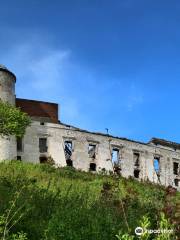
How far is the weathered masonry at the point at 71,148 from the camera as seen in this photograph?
5556cm

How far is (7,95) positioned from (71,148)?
802 cm

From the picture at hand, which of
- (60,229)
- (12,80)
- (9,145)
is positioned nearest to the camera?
(60,229)

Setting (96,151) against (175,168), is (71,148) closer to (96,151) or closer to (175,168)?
(96,151)

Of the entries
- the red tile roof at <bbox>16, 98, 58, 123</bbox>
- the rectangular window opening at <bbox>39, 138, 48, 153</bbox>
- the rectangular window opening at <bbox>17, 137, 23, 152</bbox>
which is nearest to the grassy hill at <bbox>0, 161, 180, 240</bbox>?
the rectangular window opening at <bbox>17, 137, 23, 152</bbox>

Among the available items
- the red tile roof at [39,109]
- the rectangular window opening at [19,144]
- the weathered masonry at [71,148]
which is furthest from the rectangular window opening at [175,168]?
the rectangular window opening at [19,144]

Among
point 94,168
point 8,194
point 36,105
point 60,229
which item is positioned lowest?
point 60,229

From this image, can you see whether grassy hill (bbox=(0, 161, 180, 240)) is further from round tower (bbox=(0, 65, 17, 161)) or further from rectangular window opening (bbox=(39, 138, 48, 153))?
rectangular window opening (bbox=(39, 138, 48, 153))

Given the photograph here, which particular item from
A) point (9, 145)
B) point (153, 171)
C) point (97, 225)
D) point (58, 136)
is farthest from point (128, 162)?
point (97, 225)

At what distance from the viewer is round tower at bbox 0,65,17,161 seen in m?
52.3

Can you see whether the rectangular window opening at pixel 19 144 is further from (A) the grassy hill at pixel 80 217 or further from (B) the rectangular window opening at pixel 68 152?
(A) the grassy hill at pixel 80 217

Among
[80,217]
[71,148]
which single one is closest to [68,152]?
[71,148]

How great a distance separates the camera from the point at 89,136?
5941cm

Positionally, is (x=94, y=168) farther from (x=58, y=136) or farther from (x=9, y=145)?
(x=9, y=145)

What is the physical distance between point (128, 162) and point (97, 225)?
173 feet
